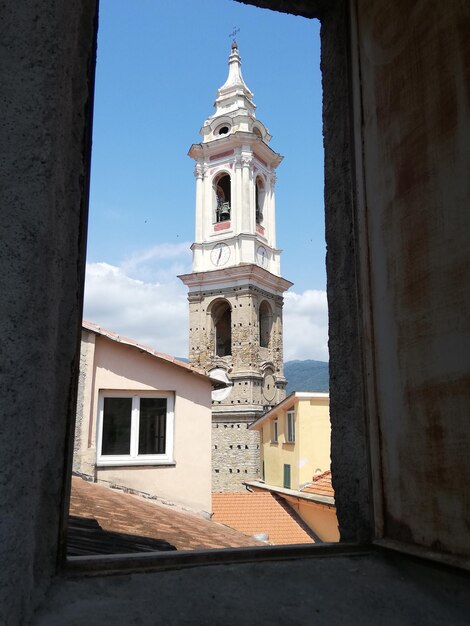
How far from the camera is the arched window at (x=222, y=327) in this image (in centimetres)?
2752

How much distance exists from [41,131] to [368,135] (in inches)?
51.5

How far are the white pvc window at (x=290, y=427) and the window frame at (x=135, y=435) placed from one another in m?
10.0

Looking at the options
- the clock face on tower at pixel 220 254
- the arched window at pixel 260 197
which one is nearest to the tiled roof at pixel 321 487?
the clock face on tower at pixel 220 254

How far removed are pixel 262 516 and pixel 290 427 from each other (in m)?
6.66

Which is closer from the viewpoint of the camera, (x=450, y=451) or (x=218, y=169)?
(x=450, y=451)

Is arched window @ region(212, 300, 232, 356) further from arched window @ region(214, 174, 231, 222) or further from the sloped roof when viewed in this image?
the sloped roof

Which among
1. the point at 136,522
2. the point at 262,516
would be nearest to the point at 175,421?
the point at 136,522

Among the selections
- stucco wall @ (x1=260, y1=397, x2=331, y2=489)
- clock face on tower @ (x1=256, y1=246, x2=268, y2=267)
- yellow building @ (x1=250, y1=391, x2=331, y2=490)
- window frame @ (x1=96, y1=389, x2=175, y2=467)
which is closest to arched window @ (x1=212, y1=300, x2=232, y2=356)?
clock face on tower @ (x1=256, y1=246, x2=268, y2=267)

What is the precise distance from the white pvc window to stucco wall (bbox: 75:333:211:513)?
31.2ft

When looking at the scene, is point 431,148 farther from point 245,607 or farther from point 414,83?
point 245,607

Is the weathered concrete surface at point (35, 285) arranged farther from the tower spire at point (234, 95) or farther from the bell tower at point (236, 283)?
the tower spire at point (234, 95)

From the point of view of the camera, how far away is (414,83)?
1.86 metres

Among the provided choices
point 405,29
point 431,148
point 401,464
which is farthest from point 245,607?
point 405,29

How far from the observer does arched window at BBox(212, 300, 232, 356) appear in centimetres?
2752
